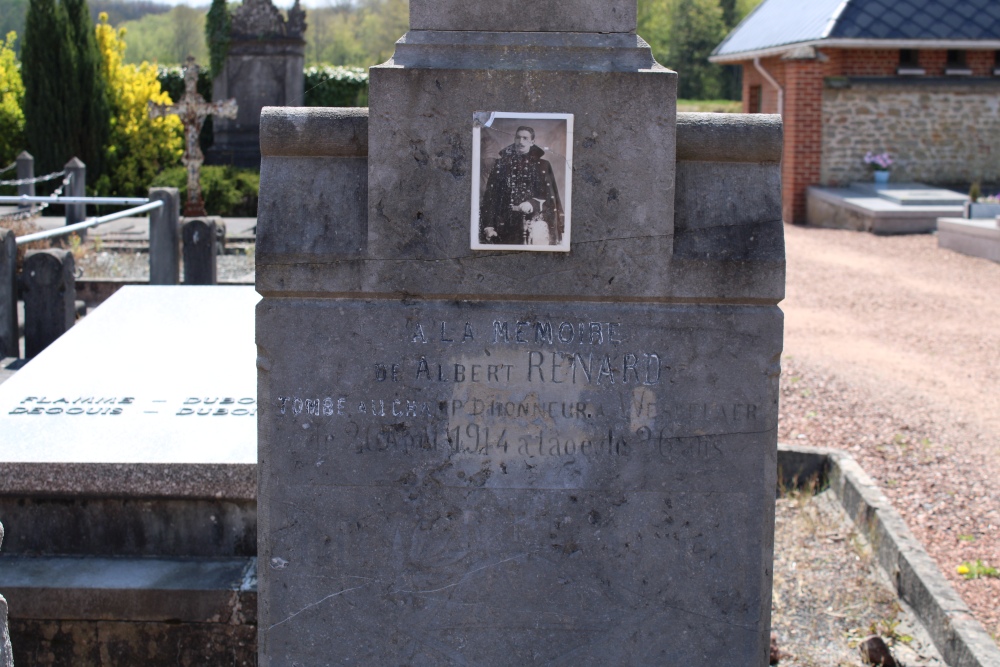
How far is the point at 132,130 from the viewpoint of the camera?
68.5 feet

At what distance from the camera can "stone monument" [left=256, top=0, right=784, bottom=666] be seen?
2.59 metres

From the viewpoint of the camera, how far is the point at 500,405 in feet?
8.82

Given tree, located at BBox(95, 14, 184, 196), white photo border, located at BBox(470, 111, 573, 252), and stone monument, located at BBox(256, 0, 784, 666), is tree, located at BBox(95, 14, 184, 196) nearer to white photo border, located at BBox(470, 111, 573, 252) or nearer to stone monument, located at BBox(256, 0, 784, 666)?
stone monument, located at BBox(256, 0, 784, 666)

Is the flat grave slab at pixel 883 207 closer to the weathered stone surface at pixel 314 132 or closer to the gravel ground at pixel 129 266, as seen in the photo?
the gravel ground at pixel 129 266

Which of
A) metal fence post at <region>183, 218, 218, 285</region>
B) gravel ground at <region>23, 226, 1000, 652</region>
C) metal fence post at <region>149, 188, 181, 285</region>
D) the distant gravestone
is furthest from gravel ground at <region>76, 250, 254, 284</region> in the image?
the distant gravestone

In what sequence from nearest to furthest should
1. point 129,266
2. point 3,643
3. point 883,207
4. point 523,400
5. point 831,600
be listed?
point 3,643
point 523,400
point 831,600
point 129,266
point 883,207

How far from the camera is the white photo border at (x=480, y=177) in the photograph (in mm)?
2561

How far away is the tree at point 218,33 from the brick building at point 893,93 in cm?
1136

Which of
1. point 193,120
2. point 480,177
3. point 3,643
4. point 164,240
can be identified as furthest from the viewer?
point 193,120

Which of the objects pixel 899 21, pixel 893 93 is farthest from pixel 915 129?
pixel 899 21

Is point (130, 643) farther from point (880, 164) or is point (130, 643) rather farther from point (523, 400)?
point (880, 164)

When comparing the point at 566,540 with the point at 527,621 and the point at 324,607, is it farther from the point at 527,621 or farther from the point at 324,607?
the point at 324,607

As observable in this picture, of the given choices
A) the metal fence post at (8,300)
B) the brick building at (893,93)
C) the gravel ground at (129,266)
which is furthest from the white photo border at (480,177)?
the brick building at (893,93)

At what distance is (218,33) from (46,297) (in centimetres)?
1694
